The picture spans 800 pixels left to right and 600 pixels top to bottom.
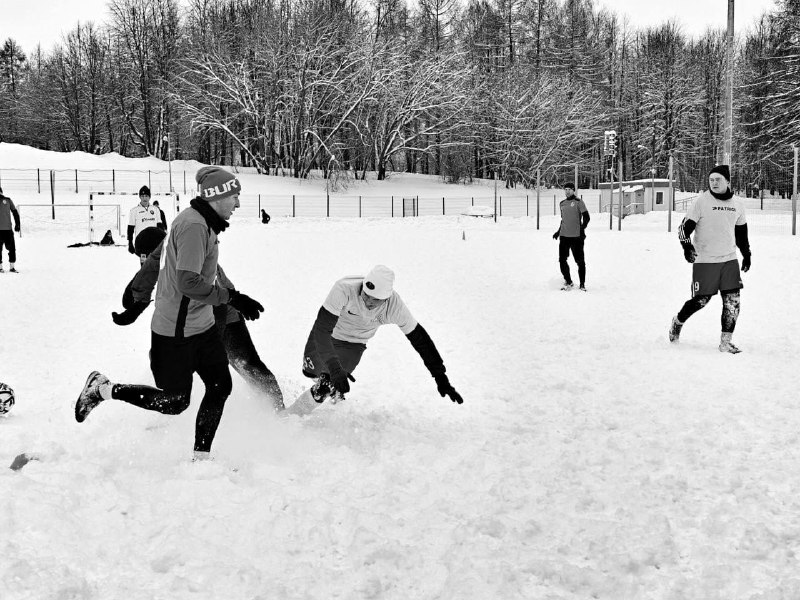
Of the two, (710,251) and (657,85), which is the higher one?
(657,85)

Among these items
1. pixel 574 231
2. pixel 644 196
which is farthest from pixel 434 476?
pixel 644 196

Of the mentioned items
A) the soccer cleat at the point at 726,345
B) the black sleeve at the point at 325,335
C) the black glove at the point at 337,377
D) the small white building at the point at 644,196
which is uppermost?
the small white building at the point at 644,196

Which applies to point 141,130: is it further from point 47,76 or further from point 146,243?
point 146,243

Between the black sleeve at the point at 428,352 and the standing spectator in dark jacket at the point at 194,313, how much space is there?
1.11 metres

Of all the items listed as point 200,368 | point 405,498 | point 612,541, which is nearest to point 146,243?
point 200,368

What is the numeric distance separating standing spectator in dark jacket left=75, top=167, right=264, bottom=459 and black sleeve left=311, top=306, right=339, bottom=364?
Answer: 1.79ft

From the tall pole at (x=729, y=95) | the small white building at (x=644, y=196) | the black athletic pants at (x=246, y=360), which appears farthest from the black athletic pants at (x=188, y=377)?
the small white building at (x=644, y=196)

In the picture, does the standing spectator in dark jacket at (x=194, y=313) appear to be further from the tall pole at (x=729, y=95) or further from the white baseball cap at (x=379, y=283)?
the tall pole at (x=729, y=95)

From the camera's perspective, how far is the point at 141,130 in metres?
56.8

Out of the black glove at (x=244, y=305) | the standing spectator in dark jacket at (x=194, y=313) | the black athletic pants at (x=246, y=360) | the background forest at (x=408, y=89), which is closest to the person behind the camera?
the standing spectator in dark jacket at (x=194, y=313)

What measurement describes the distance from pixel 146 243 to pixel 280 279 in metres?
8.35

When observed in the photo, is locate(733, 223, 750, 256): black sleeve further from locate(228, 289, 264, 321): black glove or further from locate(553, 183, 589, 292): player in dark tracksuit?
locate(228, 289, 264, 321): black glove

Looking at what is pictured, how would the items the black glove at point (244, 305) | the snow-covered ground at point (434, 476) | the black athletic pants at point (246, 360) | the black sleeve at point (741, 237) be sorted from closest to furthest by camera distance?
1. the snow-covered ground at point (434, 476)
2. the black glove at point (244, 305)
3. the black athletic pants at point (246, 360)
4. the black sleeve at point (741, 237)

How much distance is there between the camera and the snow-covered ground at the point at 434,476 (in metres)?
2.95
